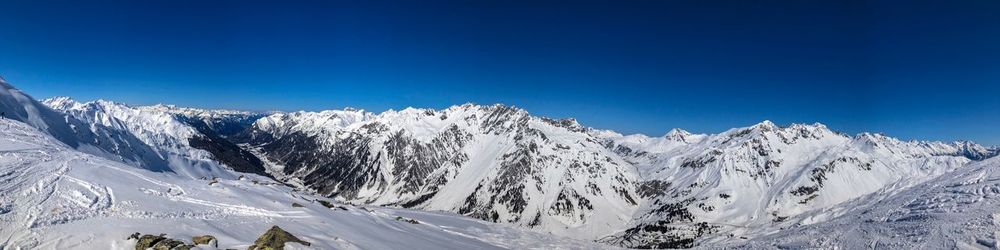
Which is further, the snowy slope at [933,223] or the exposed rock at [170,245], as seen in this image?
the snowy slope at [933,223]

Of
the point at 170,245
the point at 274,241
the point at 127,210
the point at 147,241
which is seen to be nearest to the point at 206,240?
the point at 170,245

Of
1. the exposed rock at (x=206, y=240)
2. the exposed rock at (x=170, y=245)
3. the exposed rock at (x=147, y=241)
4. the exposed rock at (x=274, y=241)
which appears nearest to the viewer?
the exposed rock at (x=170, y=245)

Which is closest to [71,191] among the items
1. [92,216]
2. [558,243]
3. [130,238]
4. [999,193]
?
[92,216]

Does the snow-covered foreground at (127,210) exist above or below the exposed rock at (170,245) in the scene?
above

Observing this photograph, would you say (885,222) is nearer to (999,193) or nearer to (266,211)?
(999,193)

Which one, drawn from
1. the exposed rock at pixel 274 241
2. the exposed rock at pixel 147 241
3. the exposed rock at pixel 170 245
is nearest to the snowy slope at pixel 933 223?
the exposed rock at pixel 274 241

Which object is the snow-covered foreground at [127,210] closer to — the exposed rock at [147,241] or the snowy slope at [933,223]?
the exposed rock at [147,241]
